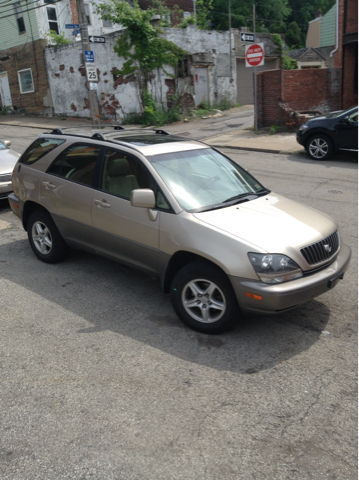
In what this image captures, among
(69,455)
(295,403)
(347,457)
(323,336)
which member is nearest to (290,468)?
(347,457)

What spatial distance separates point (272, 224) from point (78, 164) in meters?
2.59

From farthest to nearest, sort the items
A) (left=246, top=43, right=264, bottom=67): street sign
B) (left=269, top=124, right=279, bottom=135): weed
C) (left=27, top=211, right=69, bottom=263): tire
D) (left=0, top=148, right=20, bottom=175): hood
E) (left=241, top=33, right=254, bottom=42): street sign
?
(left=269, top=124, right=279, bottom=135): weed → (left=241, top=33, right=254, bottom=42): street sign → (left=246, top=43, right=264, bottom=67): street sign → (left=0, top=148, right=20, bottom=175): hood → (left=27, top=211, right=69, bottom=263): tire

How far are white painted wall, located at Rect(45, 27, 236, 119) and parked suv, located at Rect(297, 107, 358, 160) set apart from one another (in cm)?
1181

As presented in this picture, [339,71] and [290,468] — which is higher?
[339,71]

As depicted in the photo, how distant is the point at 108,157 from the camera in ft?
17.4

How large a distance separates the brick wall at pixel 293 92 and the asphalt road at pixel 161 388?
47.5 ft

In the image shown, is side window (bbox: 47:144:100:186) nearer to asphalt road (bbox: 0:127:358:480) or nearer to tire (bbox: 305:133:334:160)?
asphalt road (bbox: 0:127:358:480)

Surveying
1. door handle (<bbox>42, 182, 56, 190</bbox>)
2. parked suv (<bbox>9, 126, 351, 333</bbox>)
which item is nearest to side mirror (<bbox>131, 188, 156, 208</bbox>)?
parked suv (<bbox>9, 126, 351, 333</bbox>)

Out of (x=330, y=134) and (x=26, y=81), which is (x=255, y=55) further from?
(x=26, y=81)

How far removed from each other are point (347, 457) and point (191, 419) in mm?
1045

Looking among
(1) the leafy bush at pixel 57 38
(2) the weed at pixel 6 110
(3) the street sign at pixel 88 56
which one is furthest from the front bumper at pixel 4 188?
(2) the weed at pixel 6 110

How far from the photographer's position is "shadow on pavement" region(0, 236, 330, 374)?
4.11 meters

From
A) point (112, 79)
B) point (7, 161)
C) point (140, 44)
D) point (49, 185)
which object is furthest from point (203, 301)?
point (112, 79)

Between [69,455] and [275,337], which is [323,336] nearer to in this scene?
[275,337]
